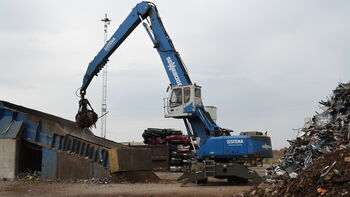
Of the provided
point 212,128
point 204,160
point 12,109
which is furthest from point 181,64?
point 12,109

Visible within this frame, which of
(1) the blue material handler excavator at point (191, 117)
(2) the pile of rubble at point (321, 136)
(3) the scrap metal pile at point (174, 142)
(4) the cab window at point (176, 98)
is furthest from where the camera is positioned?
(3) the scrap metal pile at point (174, 142)

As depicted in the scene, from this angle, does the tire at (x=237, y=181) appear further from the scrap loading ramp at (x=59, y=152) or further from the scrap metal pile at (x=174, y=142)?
the scrap metal pile at (x=174, y=142)

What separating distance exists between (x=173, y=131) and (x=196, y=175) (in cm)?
1095

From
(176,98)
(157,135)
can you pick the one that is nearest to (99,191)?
(176,98)

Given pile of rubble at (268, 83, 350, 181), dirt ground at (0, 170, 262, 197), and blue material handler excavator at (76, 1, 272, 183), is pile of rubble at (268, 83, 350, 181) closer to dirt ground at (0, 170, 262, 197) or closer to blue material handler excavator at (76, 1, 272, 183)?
dirt ground at (0, 170, 262, 197)

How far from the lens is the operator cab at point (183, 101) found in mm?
15969

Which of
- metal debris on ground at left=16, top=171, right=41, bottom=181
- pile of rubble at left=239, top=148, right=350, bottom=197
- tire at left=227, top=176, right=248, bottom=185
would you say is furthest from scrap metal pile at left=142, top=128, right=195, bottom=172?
pile of rubble at left=239, top=148, right=350, bottom=197

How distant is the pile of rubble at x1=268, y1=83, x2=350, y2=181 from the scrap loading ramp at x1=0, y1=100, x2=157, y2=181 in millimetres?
6639

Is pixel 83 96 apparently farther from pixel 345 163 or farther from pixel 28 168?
pixel 345 163

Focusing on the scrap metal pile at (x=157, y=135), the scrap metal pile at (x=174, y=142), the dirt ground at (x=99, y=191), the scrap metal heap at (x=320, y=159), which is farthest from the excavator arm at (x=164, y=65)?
the scrap metal pile at (x=157, y=135)

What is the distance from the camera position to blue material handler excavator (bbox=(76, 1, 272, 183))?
14844 millimetres

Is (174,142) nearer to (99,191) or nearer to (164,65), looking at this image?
(164,65)

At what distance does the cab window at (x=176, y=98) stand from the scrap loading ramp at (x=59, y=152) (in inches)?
86.5

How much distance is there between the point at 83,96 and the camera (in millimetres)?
18250
